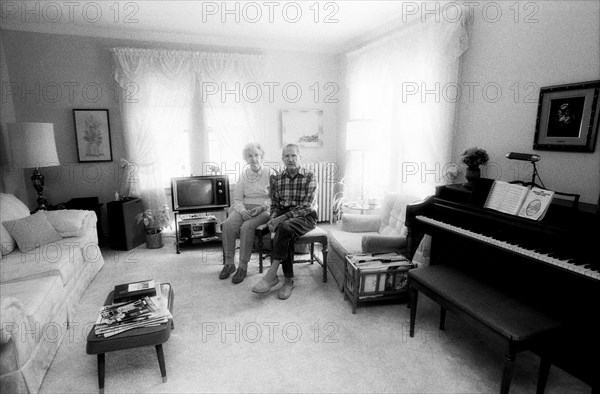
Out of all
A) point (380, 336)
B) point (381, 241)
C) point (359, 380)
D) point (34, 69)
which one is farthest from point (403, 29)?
point (34, 69)

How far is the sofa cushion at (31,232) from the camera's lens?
8.79ft

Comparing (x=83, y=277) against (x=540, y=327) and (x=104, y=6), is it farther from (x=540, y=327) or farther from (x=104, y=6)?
(x=540, y=327)

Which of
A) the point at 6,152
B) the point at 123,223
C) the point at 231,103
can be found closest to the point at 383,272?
the point at 123,223

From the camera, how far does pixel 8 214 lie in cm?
275

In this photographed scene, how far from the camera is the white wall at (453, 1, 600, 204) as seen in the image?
2059mm

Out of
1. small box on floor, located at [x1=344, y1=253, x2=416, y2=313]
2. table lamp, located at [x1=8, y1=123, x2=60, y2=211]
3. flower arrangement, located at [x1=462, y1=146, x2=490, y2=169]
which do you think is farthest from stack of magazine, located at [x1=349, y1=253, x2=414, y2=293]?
table lamp, located at [x1=8, y1=123, x2=60, y2=211]

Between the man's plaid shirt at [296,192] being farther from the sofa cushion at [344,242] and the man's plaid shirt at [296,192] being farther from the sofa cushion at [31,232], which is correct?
the sofa cushion at [31,232]

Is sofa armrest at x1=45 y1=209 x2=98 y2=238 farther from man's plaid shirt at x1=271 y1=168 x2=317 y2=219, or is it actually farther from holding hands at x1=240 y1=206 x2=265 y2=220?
man's plaid shirt at x1=271 y1=168 x2=317 y2=219

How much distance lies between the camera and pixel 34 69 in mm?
3883

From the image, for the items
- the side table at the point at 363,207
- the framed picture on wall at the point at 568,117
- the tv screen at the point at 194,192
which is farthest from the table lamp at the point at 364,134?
the tv screen at the point at 194,192

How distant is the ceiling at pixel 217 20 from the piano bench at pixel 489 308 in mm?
2590

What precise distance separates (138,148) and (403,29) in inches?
134

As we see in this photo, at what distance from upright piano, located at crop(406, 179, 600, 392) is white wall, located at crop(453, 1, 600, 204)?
44 centimetres

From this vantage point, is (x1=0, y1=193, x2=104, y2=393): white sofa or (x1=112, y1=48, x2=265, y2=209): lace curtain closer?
(x1=0, y1=193, x2=104, y2=393): white sofa
